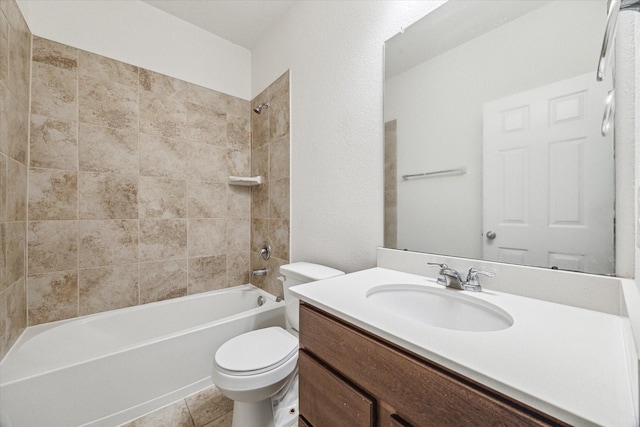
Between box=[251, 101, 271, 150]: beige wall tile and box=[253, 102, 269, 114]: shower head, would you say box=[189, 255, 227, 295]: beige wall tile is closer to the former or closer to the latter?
box=[251, 101, 271, 150]: beige wall tile

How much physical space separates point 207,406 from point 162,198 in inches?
56.5

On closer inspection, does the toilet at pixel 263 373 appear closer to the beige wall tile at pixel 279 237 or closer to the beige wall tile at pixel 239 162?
the beige wall tile at pixel 279 237

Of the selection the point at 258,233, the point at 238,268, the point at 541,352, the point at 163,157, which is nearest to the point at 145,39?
the point at 163,157

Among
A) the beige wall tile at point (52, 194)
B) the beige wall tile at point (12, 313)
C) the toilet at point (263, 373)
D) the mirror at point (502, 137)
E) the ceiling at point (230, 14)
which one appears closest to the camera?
the mirror at point (502, 137)

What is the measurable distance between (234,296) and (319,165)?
139 cm

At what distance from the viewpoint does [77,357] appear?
122 cm

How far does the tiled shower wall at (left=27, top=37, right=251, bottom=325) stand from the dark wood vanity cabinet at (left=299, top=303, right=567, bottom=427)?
1578 mm

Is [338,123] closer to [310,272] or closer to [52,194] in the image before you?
[310,272]

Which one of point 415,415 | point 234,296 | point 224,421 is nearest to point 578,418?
point 415,415

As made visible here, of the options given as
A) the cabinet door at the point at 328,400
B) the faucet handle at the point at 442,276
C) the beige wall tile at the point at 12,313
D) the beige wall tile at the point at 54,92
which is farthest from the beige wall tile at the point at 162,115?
the faucet handle at the point at 442,276

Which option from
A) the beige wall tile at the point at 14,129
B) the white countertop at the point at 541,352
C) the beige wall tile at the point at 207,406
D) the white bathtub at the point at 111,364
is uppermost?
the beige wall tile at the point at 14,129

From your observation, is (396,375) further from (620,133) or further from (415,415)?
(620,133)

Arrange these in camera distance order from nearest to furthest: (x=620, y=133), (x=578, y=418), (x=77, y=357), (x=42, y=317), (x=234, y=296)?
(x=578, y=418), (x=620, y=133), (x=77, y=357), (x=42, y=317), (x=234, y=296)

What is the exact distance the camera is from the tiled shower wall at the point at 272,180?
1.89 m
